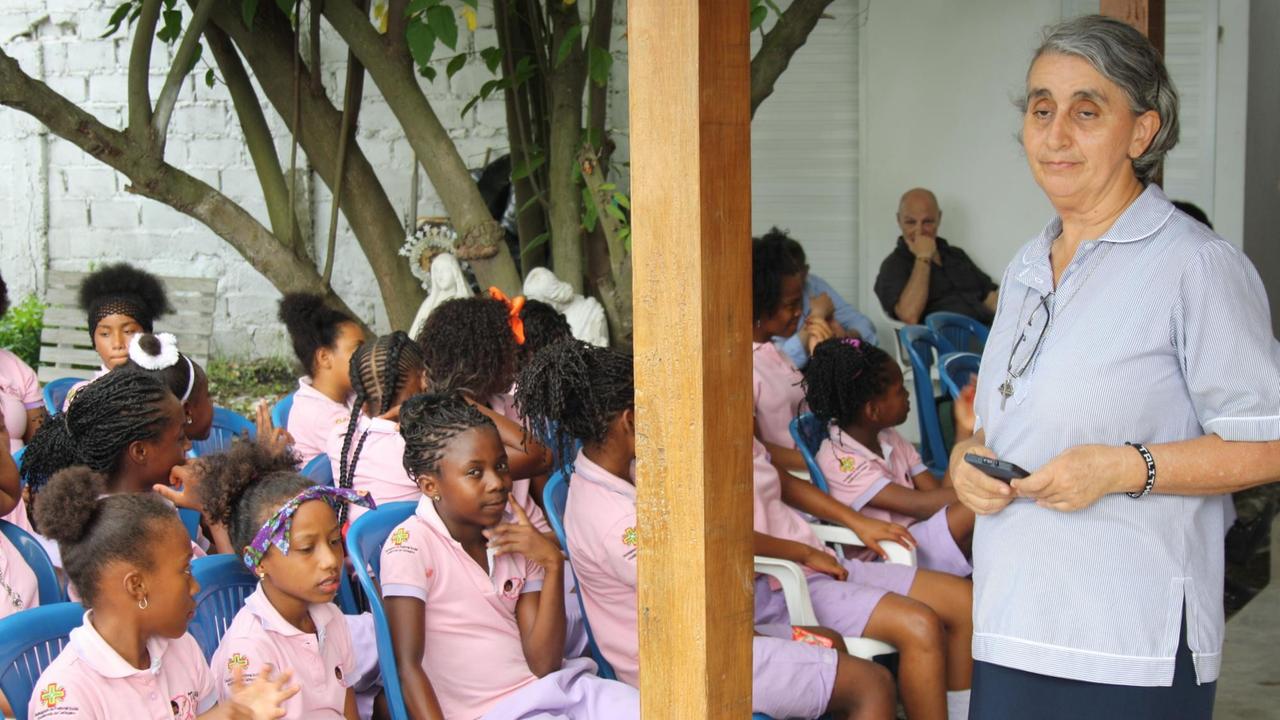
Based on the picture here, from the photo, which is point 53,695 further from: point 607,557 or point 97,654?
point 607,557

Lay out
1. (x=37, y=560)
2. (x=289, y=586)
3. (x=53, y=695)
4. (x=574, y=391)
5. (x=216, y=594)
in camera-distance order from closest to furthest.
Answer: (x=53, y=695) < (x=289, y=586) < (x=216, y=594) < (x=37, y=560) < (x=574, y=391)

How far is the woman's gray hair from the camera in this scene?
6.12 feet

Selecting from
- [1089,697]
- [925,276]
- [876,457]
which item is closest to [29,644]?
[1089,697]

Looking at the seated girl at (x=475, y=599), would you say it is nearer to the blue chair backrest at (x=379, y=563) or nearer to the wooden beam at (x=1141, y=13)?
the blue chair backrest at (x=379, y=563)

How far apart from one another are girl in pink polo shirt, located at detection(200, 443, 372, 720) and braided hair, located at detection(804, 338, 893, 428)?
1.70 meters

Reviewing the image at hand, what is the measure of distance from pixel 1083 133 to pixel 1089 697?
821mm

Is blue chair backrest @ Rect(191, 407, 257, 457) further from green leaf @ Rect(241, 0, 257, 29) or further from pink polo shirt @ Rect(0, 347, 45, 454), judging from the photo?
green leaf @ Rect(241, 0, 257, 29)

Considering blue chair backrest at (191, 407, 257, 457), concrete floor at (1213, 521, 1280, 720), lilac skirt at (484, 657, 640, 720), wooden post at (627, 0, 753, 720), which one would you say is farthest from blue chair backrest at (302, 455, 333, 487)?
concrete floor at (1213, 521, 1280, 720)

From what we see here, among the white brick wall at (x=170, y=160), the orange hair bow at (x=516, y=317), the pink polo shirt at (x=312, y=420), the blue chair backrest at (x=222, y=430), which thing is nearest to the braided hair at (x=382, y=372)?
the pink polo shirt at (x=312, y=420)

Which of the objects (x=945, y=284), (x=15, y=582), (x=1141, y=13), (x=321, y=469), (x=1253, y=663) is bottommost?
(x=1253, y=663)

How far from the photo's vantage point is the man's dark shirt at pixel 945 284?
611 cm

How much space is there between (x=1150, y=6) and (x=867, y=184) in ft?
11.2

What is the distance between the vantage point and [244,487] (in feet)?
8.49

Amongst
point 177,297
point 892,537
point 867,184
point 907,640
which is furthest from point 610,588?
point 177,297
